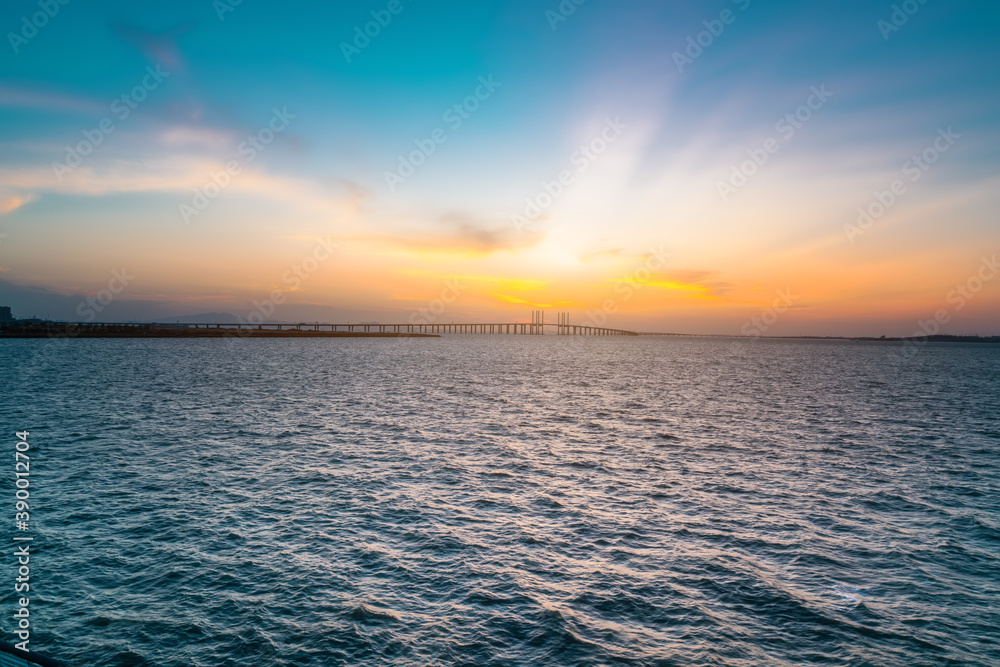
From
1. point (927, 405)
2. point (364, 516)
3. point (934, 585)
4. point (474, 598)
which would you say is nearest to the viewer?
point (474, 598)

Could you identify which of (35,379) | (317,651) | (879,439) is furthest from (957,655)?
(35,379)

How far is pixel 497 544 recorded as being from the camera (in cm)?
1920

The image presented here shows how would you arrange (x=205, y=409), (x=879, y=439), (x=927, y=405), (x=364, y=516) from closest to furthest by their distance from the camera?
(x=364, y=516)
(x=879, y=439)
(x=205, y=409)
(x=927, y=405)

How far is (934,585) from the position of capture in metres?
16.5

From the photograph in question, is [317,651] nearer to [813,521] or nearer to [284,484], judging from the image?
[284,484]

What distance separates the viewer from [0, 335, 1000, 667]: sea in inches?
519

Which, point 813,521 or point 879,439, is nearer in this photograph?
point 813,521

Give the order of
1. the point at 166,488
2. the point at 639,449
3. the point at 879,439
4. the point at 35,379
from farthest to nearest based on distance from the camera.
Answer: the point at 35,379
the point at 879,439
the point at 639,449
the point at 166,488

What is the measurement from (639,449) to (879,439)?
774 inches

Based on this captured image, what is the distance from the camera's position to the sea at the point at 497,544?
1318cm

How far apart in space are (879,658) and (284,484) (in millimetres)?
22741

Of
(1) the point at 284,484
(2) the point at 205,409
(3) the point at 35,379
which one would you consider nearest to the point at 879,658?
(1) the point at 284,484

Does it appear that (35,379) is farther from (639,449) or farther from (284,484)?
(639,449)

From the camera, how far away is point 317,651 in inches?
497
